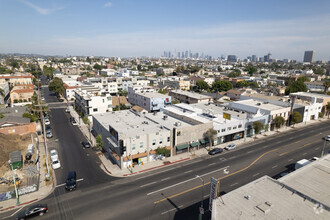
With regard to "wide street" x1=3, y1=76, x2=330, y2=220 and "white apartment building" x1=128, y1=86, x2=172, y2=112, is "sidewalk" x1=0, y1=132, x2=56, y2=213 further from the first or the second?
"white apartment building" x1=128, y1=86, x2=172, y2=112

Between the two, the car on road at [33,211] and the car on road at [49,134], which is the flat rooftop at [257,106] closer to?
the car on road at [49,134]

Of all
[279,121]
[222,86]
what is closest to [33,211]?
[279,121]

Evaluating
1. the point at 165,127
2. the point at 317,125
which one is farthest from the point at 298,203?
the point at 317,125

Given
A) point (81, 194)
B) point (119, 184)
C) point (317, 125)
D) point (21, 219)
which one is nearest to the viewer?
point (21, 219)

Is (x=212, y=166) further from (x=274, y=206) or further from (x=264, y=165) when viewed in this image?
(x=274, y=206)

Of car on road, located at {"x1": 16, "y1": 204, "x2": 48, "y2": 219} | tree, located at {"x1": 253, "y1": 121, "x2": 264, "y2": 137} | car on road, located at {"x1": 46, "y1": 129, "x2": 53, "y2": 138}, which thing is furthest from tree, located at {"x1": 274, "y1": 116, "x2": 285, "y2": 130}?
car on road, located at {"x1": 46, "y1": 129, "x2": 53, "y2": 138}

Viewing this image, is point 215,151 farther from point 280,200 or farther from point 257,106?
point 257,106
